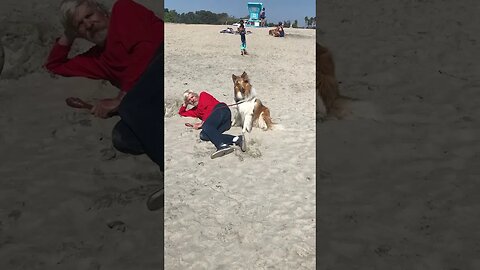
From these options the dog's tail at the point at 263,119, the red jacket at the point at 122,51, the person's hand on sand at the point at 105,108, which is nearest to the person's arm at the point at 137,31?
the red jacket at the point at 122,51

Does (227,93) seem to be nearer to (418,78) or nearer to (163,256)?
(418,78)

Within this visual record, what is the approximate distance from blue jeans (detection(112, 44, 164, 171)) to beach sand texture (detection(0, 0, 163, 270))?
1.22ft

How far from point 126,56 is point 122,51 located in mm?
41

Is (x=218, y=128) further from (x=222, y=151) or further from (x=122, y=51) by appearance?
(x=122, y=51)

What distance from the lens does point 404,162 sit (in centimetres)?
355

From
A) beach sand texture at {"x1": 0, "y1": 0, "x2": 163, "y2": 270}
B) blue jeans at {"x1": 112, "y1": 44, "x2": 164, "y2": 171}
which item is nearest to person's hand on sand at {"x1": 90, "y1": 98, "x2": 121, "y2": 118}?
beach sand texture at {"x1": 0, "y1": 0, "x2": 163, "y2": 270}

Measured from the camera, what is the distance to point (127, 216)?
277 cm

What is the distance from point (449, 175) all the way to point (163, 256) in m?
2.36

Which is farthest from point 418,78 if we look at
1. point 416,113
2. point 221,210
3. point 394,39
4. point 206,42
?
point 206,42

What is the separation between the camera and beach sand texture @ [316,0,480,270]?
2.48 m

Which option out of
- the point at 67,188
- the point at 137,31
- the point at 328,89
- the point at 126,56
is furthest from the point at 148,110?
the point at 328,89

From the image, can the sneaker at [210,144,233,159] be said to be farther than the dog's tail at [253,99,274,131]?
No

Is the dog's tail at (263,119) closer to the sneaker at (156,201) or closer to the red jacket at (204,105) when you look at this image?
the red jacket at (204,105)

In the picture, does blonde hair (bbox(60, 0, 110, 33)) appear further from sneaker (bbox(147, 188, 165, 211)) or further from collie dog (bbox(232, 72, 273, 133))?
collie dog (bbox(232, 72, 273, 133))
